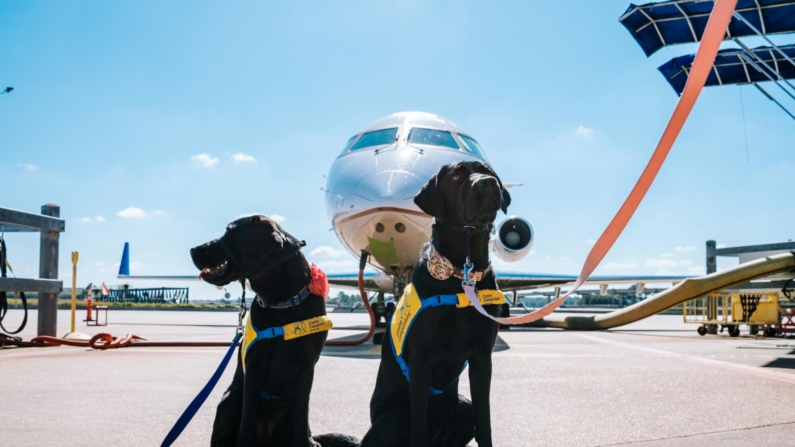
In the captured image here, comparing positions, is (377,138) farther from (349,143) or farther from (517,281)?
(517,281)

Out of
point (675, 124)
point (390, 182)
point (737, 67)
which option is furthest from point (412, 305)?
point (737, 67)

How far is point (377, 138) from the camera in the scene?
10.1 m

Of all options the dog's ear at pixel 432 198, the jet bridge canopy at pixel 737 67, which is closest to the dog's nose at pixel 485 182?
the dog's ear at pixel 432 198

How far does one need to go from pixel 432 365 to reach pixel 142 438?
6.43ft

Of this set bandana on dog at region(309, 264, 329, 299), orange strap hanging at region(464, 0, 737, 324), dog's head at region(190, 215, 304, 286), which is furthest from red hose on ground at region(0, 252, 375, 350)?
orange strap hanging at region(464, 0, 737, 324)

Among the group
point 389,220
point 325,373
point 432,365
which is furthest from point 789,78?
point 432,365

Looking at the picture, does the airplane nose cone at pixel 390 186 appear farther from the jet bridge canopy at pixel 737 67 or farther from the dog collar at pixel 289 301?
the jet bridge canopy at pixel 737 67

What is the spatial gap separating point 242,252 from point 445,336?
0.90 m

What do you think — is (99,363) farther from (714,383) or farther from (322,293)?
(714,383)

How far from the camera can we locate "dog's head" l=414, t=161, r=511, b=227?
2.16m

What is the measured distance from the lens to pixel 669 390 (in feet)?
16.1

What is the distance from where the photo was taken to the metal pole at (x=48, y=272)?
901 cm

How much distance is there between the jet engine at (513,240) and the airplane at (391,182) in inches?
88.4

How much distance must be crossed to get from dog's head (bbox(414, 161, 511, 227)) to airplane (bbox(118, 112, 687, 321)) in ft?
15.8
